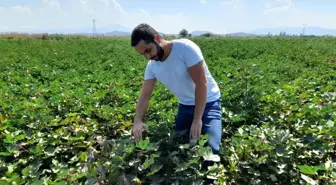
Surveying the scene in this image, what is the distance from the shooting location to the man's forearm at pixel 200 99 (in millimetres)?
2607

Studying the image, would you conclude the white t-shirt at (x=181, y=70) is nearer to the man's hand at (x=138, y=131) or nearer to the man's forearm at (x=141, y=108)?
the man's forearm at (x=141, y=108)

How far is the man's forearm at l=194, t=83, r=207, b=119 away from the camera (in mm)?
2607

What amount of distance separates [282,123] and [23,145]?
245 cm

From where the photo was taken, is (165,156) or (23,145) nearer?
(165,156)

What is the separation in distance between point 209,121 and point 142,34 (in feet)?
3.04

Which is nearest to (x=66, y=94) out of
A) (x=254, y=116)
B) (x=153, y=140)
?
(x=153, y=140)

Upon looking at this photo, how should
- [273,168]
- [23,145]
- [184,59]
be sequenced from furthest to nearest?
1. [23,145]
2. [184,59]
3. [273,168]

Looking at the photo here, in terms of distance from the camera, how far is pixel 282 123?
10.6 feet

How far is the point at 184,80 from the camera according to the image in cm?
275

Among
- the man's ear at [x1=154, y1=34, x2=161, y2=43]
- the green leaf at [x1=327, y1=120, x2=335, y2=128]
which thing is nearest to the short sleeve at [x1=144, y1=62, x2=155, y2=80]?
the man's ear at [x1=154, y1=34, x2=161, y2=43]

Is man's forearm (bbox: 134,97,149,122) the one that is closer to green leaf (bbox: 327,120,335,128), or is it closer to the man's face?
the man's face

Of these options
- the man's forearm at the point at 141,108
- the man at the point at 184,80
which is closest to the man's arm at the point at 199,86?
the man at the point at 184,80

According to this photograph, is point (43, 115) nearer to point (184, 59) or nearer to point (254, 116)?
point (184, 59)

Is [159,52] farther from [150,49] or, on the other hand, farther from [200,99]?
[200,99]
